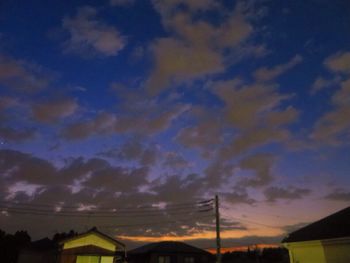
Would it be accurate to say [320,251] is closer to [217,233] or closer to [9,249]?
[217,233]

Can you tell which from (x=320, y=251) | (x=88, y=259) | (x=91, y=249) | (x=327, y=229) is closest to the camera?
(x=320, y=251)

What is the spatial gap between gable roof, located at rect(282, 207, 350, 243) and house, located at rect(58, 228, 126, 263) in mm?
24221

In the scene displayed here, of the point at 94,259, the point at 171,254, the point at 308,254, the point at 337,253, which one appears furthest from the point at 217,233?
the point at 171,254

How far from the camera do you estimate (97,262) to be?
38938mm

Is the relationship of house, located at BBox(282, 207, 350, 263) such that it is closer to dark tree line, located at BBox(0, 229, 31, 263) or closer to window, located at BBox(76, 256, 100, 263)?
window, located at BBox(76, 256, 100, 263)

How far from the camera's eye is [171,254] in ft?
172

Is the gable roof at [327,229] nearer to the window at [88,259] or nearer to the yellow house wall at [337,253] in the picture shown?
the yellow house wall at [337,253]

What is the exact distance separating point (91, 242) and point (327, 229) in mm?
28456

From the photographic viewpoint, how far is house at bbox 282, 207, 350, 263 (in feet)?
60.4

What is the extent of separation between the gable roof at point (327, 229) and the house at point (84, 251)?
24285 millimetres

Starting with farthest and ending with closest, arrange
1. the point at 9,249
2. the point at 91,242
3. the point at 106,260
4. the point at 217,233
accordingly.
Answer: the point at 9,249 < the point at 106,260 < the point at 91,242 < the point at 217,233

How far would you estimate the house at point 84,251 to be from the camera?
37031mm

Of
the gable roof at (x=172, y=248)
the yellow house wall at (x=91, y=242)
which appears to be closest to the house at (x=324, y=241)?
the yellow house wall at (x=91, y=242)

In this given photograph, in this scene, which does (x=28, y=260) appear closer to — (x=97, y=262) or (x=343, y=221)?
(x=97, y=262)
